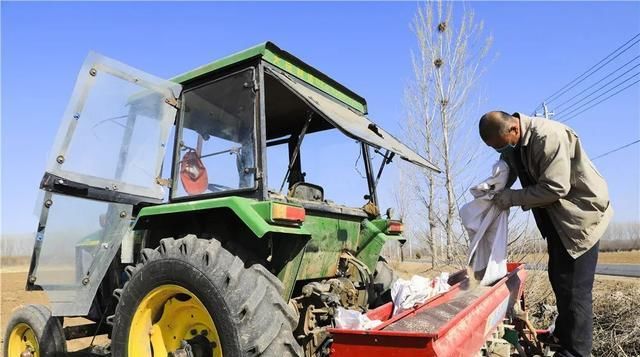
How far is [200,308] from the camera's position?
316cm

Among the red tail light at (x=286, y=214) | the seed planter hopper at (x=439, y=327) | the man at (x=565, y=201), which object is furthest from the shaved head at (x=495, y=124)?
the red tail light at (x=286, y=214)

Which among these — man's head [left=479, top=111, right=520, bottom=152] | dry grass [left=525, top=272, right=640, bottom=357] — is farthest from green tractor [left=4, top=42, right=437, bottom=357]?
dry grass [left=525, top=272, right=640, bottom=357]

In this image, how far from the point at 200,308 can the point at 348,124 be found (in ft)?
5.20

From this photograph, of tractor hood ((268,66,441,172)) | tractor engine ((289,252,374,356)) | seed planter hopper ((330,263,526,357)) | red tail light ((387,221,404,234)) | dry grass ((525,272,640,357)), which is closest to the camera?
seed planter hopper ((330,263,526,357))

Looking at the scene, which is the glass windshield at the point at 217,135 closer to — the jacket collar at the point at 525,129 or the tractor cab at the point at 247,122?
the tractor cab at the point at 247,122

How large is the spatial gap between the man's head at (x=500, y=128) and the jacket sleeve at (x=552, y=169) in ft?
0.49

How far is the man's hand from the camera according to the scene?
306 centimetres

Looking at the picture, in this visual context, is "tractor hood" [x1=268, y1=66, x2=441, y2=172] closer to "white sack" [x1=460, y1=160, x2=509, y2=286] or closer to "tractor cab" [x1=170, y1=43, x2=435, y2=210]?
"tractor cab" [x1=170, y1=43, x2=435, y2=210]

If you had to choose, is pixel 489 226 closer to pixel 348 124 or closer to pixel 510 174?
pixel 510 174

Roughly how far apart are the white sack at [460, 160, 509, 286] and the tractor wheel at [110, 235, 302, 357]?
1335mm

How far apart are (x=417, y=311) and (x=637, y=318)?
9.59ft

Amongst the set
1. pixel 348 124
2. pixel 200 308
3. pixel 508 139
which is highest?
pixel 348 124

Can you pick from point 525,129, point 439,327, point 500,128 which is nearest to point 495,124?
point 500,128

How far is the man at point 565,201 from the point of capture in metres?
2.81
